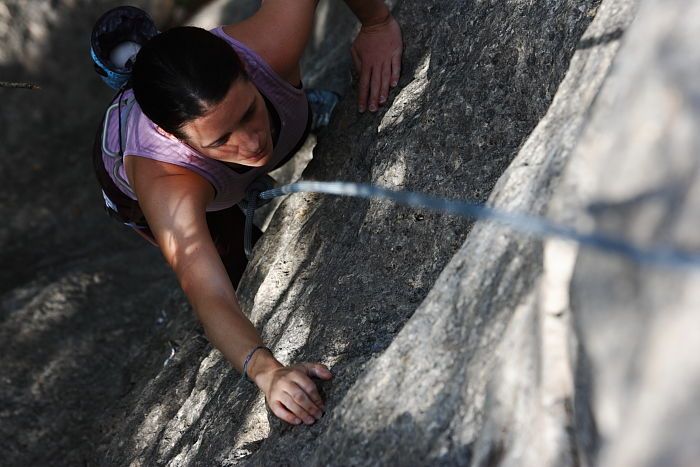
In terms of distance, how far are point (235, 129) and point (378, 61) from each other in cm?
63

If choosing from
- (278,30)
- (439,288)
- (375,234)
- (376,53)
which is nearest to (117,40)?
(278,30)

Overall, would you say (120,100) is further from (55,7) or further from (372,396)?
(55,7)

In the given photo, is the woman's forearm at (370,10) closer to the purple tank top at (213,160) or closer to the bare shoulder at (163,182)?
the purple tank top at (213,160)

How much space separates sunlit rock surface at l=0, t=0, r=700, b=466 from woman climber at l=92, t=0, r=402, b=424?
0.33 feet

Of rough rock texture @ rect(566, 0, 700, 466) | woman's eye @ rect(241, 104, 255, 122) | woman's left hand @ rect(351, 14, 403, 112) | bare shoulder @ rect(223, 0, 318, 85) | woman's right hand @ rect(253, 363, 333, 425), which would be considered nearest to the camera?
rough rock texture @ rect(566, 0, 700, 466)

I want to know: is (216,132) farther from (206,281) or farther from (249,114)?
(206,281)

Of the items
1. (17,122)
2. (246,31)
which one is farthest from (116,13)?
(17,122)

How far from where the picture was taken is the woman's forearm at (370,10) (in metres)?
→ 2.38

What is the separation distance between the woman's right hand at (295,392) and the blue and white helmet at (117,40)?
3.53ft

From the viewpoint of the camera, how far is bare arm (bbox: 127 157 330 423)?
1.66 m

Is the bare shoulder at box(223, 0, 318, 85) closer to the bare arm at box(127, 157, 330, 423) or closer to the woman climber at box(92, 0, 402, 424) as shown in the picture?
the woman climber at box(92, 0, 402, 424)

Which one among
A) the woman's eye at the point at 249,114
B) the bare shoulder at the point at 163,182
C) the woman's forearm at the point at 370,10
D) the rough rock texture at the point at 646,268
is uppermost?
the rough rock texture at the point at 646,268

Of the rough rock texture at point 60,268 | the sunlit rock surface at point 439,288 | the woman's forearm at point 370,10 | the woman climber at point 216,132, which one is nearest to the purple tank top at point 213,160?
the woman climber at point 216,132

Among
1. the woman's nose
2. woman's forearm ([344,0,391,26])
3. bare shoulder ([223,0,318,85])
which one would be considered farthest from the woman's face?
woman's forearm ([344,0,391,26])
